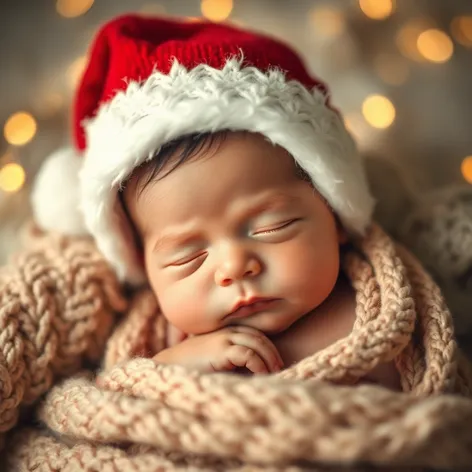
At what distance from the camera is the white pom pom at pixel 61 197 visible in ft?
3.94

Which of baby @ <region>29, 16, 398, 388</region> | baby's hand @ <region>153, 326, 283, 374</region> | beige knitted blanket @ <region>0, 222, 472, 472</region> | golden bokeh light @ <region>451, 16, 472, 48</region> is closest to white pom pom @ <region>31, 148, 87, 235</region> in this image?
beige knitted blanket @ <region>0, 222, 472, 472</region>

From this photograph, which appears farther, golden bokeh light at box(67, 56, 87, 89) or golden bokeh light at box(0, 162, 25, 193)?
golden bokeh light at box(67, 56, 87, 89)

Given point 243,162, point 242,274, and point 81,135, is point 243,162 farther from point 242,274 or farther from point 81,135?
point 81,135

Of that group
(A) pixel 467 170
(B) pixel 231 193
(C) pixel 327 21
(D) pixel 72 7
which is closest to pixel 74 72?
(D) pixel 72 7

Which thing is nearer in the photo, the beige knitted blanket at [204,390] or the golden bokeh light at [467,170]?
the beige knitted blanket at [204,390]

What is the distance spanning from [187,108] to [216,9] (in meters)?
0.75

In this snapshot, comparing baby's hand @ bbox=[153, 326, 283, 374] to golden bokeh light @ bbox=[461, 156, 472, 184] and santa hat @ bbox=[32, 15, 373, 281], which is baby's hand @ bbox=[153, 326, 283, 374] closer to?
santa hat @ bbox=[32, 15, 373, 281]

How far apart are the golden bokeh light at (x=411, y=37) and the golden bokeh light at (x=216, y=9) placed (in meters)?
0.47

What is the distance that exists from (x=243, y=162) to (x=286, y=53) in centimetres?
30

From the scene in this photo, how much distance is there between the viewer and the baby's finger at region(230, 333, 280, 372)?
93 cm

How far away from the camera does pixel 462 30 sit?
1.55 meters

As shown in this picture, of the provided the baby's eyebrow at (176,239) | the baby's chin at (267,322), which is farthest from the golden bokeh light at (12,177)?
the baby's chin at (267,322)

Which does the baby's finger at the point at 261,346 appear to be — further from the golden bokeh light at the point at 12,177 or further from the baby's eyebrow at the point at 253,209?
the golden bokeh light at the point at 12,177

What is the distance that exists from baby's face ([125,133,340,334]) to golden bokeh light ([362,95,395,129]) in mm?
590
